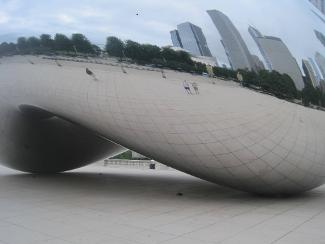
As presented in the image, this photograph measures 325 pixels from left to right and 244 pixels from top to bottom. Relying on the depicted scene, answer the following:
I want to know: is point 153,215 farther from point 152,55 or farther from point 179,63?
point 152,55

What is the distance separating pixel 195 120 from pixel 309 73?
230cm

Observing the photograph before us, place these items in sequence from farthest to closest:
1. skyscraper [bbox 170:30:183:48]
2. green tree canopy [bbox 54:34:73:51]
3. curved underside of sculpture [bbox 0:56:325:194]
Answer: green tree canopy [bbox 54:34:73:51], skyscraper [bbox 170:30:183:48], curved underside of sculpture [bbox 0:56:325:194]

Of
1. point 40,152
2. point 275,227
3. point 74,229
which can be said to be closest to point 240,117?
point 275,227

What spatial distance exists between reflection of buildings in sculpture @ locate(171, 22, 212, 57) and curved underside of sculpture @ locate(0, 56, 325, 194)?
0.50 metres

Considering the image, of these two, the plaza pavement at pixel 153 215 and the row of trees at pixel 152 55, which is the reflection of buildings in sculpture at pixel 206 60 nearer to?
the row of trees at pixel 152 55

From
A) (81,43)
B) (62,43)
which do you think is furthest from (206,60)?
(62,43)

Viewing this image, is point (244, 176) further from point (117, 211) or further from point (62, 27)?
point (62, 27)

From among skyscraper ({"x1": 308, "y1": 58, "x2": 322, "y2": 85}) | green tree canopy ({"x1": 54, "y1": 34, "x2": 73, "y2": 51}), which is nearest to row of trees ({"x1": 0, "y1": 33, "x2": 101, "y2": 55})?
green tree canopy ({"x1": 54, "y1": 34, "x2": 73, "y2": 51})

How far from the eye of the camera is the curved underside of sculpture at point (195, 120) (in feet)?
24.6

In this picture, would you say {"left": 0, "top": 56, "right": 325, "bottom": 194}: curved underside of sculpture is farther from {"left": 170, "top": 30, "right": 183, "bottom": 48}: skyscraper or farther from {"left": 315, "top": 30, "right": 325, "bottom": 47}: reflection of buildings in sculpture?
{"left": 315, "top": 30, "right": 325, "bottom": 47}: reflection of buildings in sculpture

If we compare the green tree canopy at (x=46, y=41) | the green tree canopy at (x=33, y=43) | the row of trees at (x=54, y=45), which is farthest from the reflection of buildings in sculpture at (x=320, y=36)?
the green tree canopy at (x=33, y=43)

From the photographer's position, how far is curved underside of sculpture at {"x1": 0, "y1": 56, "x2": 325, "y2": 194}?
7484 millimetres

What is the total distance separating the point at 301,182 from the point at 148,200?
9.27ft

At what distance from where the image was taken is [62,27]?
832cm
